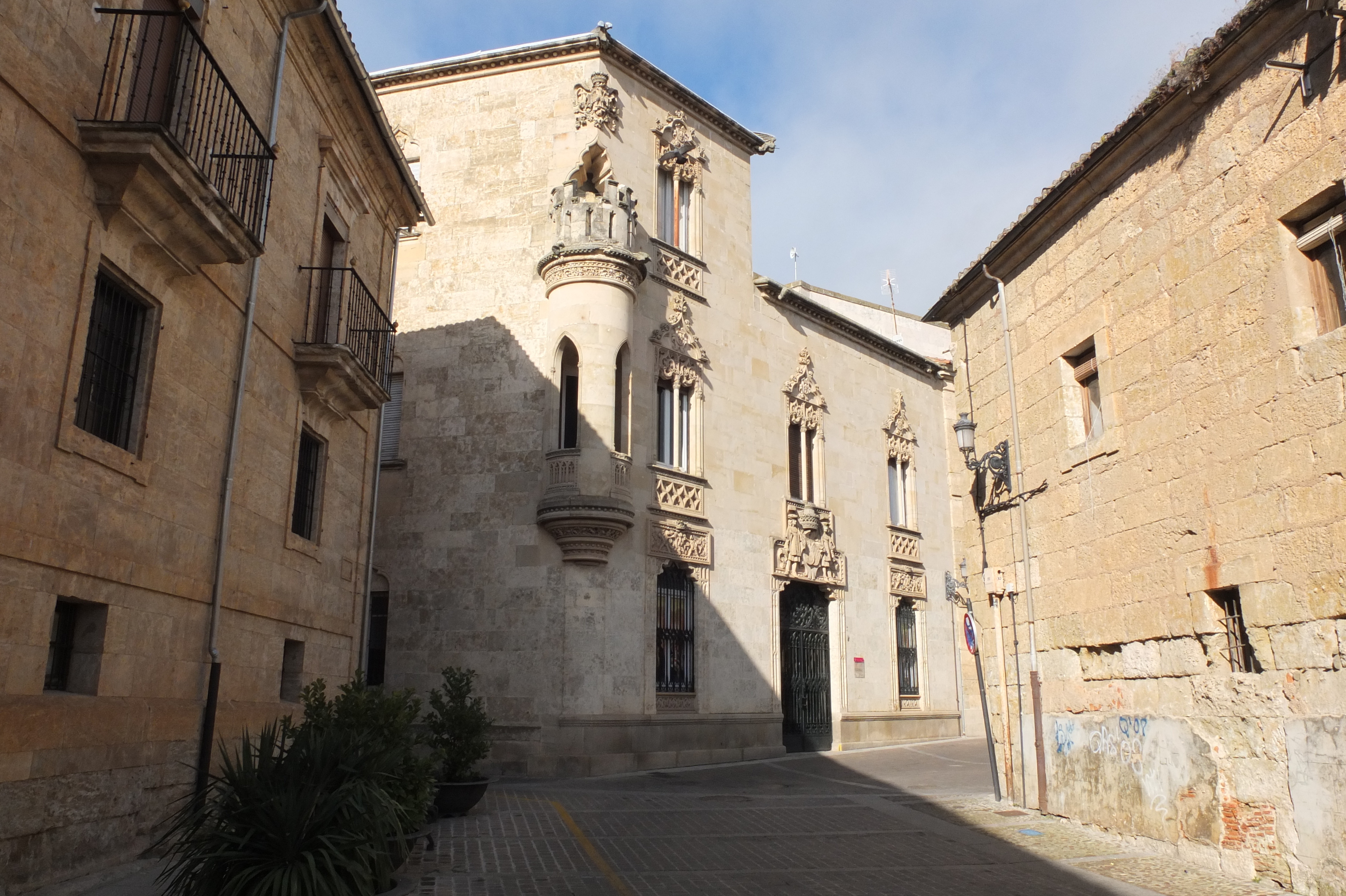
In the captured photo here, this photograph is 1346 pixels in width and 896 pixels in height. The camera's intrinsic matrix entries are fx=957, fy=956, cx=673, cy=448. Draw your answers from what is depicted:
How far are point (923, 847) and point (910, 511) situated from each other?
52.3 feet

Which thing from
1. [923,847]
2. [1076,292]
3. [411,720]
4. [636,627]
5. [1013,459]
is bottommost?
[923,847]

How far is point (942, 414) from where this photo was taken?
1114 inches

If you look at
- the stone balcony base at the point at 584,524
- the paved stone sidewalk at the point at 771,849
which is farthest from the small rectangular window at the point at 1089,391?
the stone balcony base at the point at 584,524

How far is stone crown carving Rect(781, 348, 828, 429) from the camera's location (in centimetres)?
2255

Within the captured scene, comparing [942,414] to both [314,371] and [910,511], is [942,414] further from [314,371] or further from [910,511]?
[314,371]

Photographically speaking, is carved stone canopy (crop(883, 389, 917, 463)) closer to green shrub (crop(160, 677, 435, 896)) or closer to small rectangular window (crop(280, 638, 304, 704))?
small rectangular window (crop(280, 638, 304, 704))

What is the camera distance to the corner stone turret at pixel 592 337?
1711cm

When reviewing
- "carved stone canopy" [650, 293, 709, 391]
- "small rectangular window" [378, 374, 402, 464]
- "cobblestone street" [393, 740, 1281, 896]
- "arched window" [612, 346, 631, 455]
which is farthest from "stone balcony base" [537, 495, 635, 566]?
"cobblestone street" [393, 740, 1281, 896]

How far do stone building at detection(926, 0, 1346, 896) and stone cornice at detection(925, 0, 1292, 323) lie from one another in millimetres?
26

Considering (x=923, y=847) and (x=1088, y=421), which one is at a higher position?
(x=1088, y=421)

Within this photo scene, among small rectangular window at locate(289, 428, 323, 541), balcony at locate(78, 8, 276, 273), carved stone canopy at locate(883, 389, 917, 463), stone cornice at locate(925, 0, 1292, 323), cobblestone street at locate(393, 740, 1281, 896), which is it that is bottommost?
cobblestone street at locate(393, 740, 1281, 896)

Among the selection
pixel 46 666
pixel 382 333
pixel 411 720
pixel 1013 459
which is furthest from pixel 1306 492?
pixel 382 333

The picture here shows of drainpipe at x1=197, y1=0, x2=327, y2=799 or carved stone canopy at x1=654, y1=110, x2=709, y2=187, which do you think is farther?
carved stone canopy at x1=654, y1=110, x2=709, y2=187

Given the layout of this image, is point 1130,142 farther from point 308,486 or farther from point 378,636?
point 378,636
